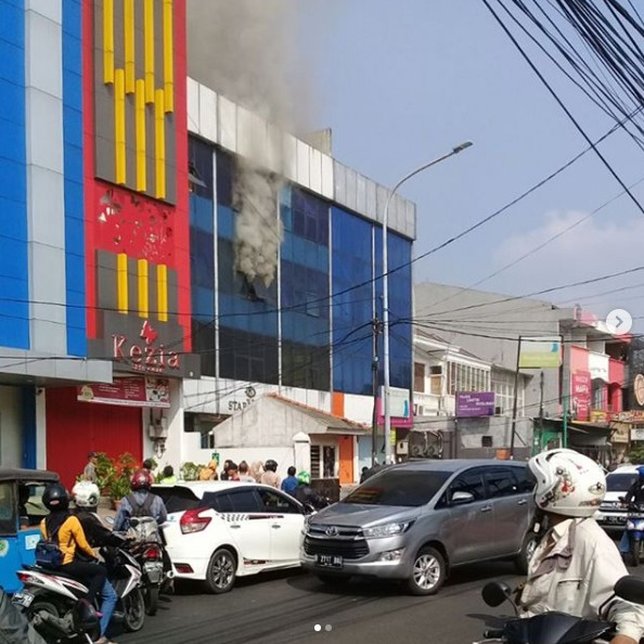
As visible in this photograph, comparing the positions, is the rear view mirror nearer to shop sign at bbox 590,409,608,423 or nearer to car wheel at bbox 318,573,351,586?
car wheel at bbox 318,573,351,586

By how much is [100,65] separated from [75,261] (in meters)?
5.73

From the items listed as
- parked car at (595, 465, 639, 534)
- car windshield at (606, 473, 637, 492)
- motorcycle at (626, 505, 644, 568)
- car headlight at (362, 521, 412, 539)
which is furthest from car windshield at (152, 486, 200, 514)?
car windshield at (606, 473, 637, 492)

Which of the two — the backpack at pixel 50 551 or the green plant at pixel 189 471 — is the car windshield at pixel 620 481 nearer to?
the green plant at pixel 189 471

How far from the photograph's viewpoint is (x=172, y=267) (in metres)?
29.3

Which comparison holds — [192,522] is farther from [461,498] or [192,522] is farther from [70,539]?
[461,498]

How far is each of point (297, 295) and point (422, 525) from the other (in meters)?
28.7

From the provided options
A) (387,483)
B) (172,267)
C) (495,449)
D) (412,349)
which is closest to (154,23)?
(172,267)

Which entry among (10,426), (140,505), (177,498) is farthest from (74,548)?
(10,426)

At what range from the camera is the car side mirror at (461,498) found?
12453 millimetres

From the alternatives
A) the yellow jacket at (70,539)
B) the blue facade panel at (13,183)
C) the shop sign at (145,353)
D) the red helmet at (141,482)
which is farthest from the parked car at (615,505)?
the blue facade panel at (13,183)

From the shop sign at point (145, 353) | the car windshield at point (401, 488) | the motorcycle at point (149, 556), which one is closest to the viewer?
the motorcycle at point (149, 556)

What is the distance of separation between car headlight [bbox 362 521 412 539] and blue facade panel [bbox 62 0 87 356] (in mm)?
14886

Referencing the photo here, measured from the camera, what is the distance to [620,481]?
20.6 m

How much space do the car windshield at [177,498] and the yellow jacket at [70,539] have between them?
332 cm
